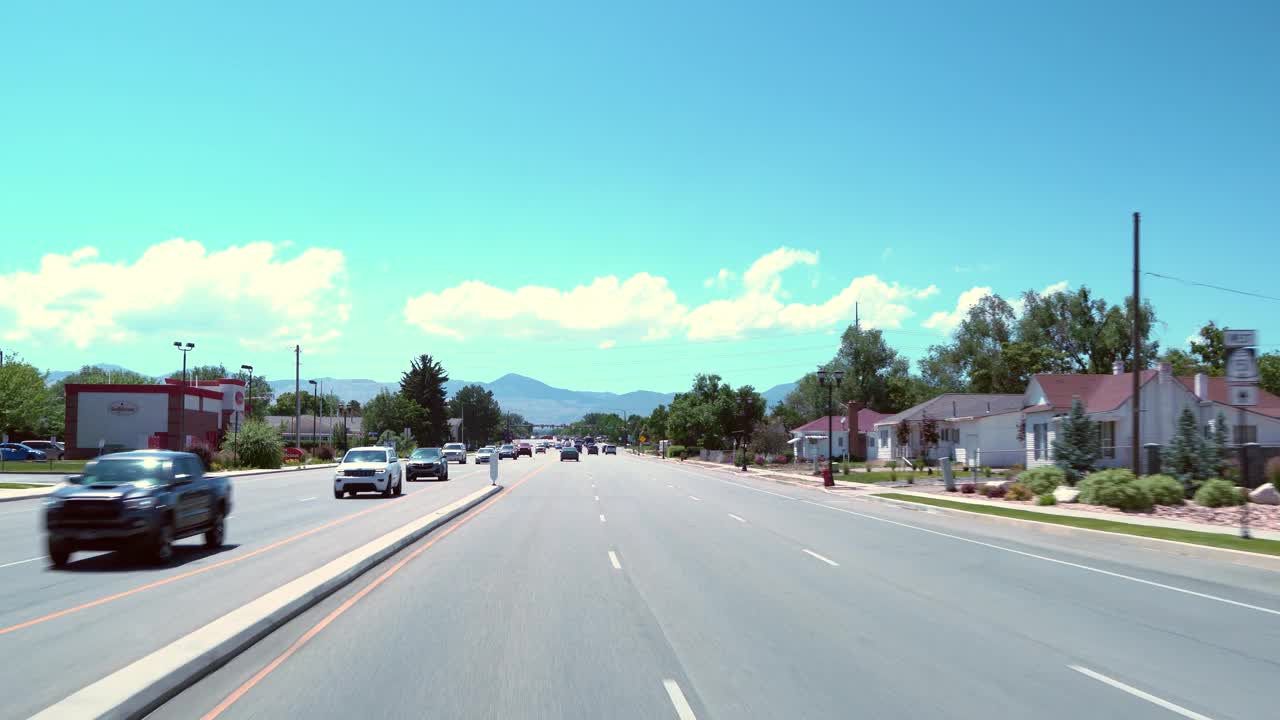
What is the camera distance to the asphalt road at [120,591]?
7711 millimetres

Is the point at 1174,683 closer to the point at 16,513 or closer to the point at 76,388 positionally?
the point at 16,513

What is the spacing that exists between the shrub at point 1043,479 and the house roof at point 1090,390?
47.3 feet

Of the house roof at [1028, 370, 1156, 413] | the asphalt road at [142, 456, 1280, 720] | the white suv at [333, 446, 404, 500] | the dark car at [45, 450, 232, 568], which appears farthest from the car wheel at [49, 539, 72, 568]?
the house roof at [1028, 370, 1156, 413]

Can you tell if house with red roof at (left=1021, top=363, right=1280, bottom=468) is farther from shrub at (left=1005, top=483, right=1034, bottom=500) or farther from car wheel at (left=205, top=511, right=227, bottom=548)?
car wheel at (left=205, top=511, right=227, bottom=548)

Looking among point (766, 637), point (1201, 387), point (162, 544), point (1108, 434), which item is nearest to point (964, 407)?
point (1108, 434)

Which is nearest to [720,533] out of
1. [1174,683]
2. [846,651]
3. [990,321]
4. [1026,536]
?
[1026,536]

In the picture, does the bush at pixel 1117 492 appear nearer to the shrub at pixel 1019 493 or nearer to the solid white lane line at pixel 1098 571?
the shrub at pixel 1019 493

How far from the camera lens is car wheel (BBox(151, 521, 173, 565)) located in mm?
14469

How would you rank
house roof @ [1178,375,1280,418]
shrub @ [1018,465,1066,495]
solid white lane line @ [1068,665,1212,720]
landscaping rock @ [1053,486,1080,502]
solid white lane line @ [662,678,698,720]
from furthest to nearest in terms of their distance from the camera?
1. house roof @ [1178,375,1280,418]
2. shrub @ [1018,465,1066,495]
3. landscaping rock @ [1053,486,1080,502]
4. solid white lane line @ [1068,665,1212,720]
5. solid white lane line @ [662,678,698,720]

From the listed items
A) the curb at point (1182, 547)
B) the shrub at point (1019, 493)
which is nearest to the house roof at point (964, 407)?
the shrub at point (1019, 493)

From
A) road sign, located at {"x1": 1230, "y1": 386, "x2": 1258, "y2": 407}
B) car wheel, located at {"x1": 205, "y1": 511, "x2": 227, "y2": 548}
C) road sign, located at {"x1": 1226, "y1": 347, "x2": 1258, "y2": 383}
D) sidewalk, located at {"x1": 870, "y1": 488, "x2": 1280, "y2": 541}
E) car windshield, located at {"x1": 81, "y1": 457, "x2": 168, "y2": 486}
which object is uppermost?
road sign, located at {"x1": 1226, "y1": 347, "x2": 1258, "y2": 383}

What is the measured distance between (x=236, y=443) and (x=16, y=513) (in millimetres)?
35481

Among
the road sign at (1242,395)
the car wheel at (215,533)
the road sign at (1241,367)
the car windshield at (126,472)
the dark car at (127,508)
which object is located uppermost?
the road sign at (1241,367)

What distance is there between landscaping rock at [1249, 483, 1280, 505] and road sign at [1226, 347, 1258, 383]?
348 inches
